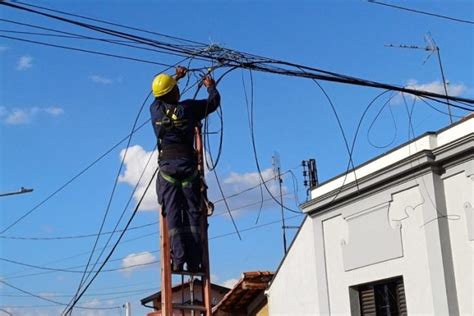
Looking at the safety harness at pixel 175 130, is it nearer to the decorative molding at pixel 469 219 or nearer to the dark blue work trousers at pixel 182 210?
the dark blue work trousers at pixel 182 210

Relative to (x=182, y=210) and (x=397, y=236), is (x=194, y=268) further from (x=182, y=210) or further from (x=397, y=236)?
(x=397, y=236)

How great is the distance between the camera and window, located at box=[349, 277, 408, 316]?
1484 cm

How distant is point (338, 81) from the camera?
9586mm

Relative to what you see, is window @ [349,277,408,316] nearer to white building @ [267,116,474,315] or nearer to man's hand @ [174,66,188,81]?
white building @ [267,116,474,315]

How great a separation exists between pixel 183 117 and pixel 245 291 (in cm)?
1306

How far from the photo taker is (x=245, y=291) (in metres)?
20.6

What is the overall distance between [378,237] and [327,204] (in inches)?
70.1

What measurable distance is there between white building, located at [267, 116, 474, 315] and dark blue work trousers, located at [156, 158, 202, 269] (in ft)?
21.7

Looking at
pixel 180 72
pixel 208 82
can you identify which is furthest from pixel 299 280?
pixel 180 72

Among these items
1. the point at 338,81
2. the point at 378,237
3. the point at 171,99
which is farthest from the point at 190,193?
the point at 378,237

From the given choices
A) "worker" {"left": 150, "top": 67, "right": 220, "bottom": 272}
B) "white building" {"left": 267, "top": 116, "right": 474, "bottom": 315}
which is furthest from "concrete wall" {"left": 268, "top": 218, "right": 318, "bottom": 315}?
"worker" {"left": 150, "top": 67, "right": 220, "bottom": 272}

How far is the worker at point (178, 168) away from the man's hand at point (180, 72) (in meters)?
0.33

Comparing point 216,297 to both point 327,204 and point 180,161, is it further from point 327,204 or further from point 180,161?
point 180,161

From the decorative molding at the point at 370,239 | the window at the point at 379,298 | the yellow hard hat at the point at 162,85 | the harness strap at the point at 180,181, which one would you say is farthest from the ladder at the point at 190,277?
the window at the point at 379,298
